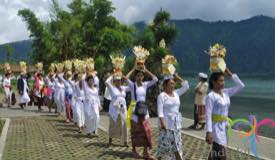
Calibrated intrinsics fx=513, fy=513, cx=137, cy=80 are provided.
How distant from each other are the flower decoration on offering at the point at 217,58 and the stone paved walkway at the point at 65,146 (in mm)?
2963

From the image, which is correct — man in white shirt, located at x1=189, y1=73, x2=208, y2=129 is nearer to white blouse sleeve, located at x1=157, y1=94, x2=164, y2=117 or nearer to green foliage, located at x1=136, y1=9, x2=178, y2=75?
green foliage, located at x1=136, y1=9, x2=178, y2=75

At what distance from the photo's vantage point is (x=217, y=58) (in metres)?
8.30

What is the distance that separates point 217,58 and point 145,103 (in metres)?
3.08

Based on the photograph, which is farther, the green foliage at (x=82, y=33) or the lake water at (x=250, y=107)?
the green foliage at (x=82, y=33)

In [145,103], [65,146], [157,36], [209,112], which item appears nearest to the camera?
[209,112]

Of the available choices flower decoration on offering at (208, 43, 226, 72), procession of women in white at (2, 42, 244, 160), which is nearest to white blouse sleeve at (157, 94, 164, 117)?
procession of women in white at (2, 42, 244, 160)

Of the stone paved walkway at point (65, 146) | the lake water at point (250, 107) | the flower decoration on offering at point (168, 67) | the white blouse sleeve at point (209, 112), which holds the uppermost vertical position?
the flower decoration on offering at point (168, 67)

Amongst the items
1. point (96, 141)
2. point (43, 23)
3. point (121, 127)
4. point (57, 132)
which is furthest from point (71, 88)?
point (43, 23)

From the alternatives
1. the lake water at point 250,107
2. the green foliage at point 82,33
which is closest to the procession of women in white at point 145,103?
the lake water at point 250,107

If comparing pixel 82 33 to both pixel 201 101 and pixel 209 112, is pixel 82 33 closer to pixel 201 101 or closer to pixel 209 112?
pixel 201 101

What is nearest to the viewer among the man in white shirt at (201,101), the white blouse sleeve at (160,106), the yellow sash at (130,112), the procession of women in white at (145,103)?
the procession of women in white at (145,103)

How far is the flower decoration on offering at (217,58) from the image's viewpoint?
8.18m

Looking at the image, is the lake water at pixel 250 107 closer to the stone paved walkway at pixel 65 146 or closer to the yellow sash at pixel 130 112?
the stone paved walkway at pixel 65 146

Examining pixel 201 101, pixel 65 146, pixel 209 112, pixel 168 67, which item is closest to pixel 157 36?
pixel 201 101
